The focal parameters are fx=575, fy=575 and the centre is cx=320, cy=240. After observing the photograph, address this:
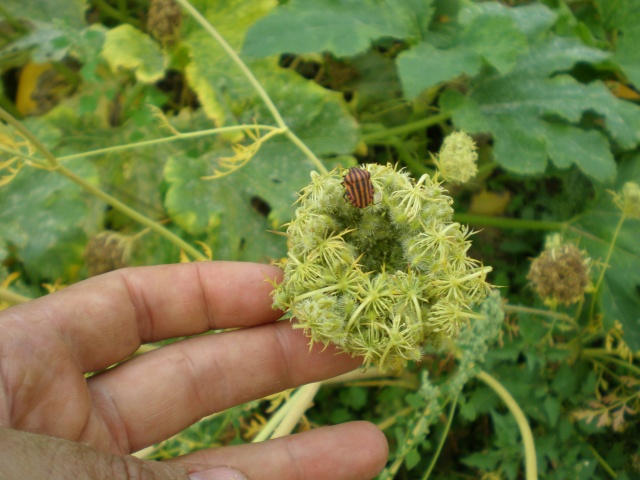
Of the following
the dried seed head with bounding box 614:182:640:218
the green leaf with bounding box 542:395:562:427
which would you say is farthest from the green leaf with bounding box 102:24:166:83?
the green leaf with bounding box 542:395:562:427

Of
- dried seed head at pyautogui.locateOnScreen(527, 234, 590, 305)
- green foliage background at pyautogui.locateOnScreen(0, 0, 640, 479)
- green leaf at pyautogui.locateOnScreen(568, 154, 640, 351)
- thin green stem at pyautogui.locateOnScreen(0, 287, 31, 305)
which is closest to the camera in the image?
thin green stem at pyautogui.locateOnScreen(0, 287, 31, 305)

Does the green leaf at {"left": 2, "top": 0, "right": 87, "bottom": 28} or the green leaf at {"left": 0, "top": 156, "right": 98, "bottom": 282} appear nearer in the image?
the green leaf at {"left": 0, "top": 156, "right": 98, "bottom": 282}

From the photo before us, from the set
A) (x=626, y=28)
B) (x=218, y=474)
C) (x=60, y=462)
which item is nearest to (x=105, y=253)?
(x=218, y=474)

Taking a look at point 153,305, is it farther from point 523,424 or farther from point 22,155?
point 523,424

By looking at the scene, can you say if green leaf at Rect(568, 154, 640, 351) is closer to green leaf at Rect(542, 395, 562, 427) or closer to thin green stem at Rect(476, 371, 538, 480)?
green leaf at Rect(542, 395, 562, 427)

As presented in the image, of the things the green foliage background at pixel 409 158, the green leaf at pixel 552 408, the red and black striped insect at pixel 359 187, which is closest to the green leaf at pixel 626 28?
the green foliage background at pixel 409 158

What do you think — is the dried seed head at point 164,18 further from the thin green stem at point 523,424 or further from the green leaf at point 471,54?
the thin green stem at point 523,424
